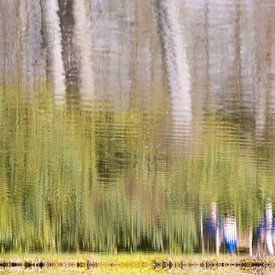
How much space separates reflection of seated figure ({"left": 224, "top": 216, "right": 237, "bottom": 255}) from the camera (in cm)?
204

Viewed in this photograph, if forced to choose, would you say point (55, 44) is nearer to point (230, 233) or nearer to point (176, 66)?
point (176, 66)

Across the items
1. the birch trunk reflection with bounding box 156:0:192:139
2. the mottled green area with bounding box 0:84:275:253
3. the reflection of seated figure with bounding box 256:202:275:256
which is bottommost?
the reflection of seated figure with bounding box 256:202:275:256

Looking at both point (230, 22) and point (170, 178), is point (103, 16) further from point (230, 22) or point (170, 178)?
point (170, 178)

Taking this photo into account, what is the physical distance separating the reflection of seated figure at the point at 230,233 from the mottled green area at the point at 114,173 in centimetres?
2

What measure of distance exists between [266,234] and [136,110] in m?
0.63

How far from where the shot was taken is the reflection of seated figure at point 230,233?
6.70 ft

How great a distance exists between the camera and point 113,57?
2213 millimetres

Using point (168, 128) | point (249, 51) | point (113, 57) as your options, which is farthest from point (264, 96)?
point (113, 57)

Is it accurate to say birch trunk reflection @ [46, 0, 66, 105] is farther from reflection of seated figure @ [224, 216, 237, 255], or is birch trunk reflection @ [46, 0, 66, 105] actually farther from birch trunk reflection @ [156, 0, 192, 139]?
reflection of seated figure @ [224, 216, 237, 255]

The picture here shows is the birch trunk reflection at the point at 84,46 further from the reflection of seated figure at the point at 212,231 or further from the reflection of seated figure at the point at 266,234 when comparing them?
the reflection of seated figure at the point at 266,234

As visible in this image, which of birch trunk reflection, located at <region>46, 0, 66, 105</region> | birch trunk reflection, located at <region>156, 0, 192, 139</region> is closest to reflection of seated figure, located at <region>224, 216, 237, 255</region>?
birch trunk reflection, located at <region>156, 0, 192, 139</region>

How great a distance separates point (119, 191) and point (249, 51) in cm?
70

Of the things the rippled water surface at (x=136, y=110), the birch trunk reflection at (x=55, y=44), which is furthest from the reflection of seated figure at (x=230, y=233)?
the birch trunk reflection at (x=55, y=44)

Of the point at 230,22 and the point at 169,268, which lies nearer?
the point at 169,268
